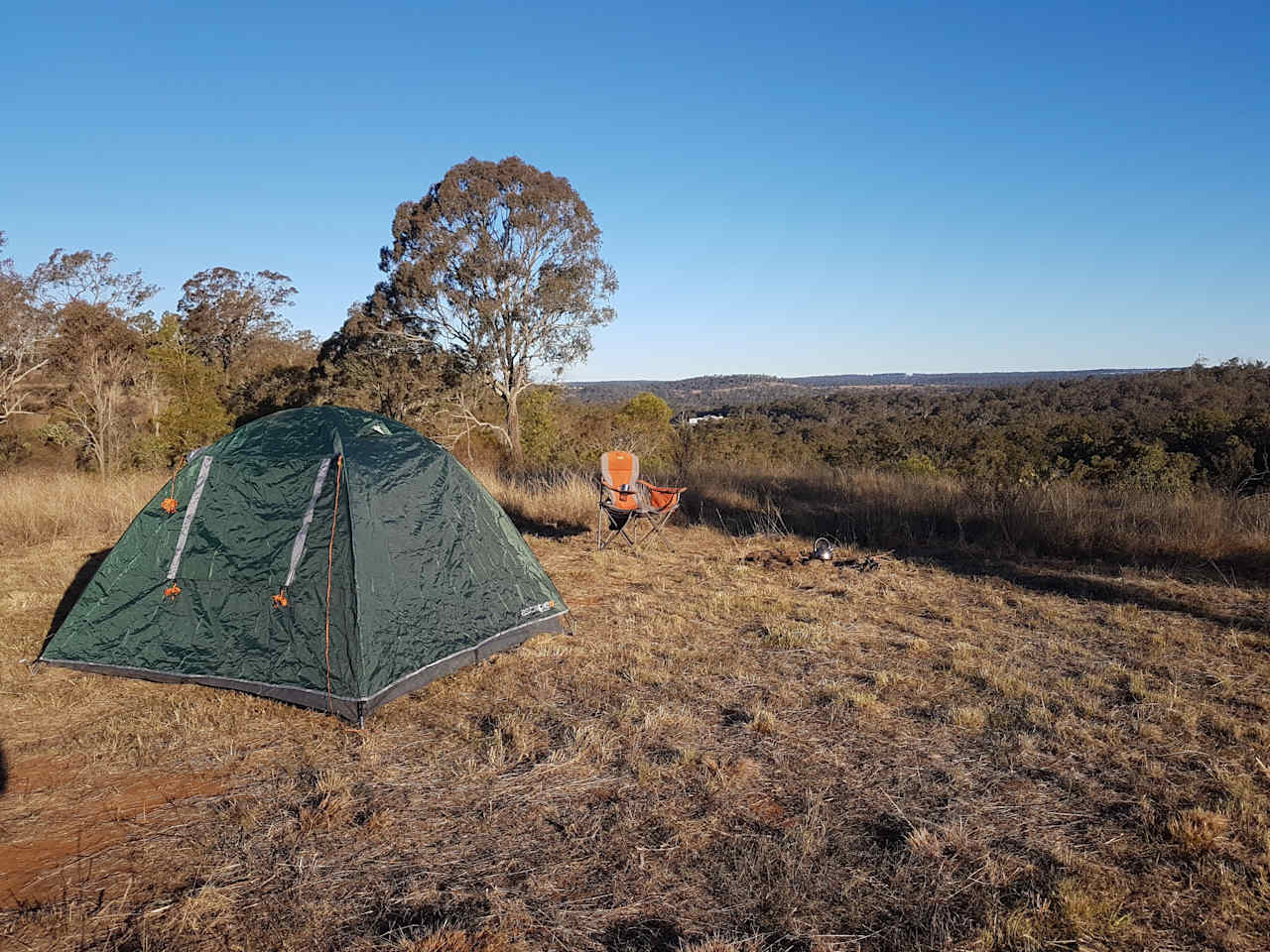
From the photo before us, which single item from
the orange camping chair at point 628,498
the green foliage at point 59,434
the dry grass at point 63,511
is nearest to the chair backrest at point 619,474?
the orange camping chair at point 628,498

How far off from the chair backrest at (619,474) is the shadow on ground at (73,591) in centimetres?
422

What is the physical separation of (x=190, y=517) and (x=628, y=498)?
162 inches

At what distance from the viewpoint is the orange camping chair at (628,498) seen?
294 inches

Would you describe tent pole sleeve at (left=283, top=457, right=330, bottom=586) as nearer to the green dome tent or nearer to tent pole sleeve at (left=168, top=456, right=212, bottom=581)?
the green dome tent

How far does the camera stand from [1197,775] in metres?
2.87

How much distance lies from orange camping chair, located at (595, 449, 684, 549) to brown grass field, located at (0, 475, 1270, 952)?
2.10 meters

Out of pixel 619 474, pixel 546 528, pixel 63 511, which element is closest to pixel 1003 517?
pixel 619 474

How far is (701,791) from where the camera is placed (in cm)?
288

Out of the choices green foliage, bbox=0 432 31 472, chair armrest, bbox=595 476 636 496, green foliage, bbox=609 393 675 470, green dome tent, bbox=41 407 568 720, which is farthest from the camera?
green foliage, bbox=0 432 31 472

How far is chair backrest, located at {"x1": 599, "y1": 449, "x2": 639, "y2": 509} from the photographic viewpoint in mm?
7516

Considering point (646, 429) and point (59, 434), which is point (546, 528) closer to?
point (646, 429)

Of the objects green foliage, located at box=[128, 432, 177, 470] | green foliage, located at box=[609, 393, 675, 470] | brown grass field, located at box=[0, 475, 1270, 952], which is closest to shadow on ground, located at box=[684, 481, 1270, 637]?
brown grass field, located at box=[0, 475, 1270, 952]

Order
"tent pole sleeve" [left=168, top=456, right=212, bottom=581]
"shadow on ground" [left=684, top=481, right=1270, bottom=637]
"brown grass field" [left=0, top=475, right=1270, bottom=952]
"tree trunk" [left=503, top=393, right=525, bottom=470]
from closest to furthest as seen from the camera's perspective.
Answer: "brown grass field" [left=0, top=475, right=1270, bottom=952] < "tent pole sleeve" [left=168, top=456, right=212, bottom=581] < "shadow on ground" [left=684, top=481, right=1270, bottom=637] < "tree trunk" [left=503, top=393, right=525, bottom=470]

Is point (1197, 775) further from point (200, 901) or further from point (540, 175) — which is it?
point (540, 175)
